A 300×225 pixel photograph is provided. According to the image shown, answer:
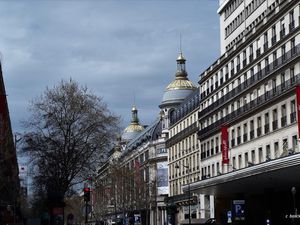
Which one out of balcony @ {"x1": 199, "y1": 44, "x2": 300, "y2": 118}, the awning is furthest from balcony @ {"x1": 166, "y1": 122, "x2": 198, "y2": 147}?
the awning

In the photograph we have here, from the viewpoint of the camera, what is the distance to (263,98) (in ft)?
251

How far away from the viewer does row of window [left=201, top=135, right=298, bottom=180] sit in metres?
67.7

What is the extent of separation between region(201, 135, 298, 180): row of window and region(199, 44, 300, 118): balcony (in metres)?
7.31

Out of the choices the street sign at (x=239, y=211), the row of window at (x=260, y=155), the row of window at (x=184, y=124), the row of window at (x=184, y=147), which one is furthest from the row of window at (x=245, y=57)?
the street sign at (x=239, y=211)

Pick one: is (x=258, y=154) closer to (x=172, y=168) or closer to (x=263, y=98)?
(x=263, y=98)

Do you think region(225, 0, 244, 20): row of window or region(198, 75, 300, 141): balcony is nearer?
region(198, 75, 300, 141): balcony

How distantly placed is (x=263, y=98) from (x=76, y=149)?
66.7 ft

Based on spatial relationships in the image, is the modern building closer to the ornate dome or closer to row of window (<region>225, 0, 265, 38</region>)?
row of window (<region>225, 0, 265, 38</region>)

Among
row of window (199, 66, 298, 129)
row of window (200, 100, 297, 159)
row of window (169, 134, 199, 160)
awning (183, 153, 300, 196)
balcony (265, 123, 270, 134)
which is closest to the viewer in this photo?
awning (183, 153, 300, 196)

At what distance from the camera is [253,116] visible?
79625 mm

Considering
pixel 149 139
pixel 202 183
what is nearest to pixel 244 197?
pixel 202 183

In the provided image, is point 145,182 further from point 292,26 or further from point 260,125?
point 292,26

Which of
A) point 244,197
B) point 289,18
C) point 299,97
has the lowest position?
point 244,197

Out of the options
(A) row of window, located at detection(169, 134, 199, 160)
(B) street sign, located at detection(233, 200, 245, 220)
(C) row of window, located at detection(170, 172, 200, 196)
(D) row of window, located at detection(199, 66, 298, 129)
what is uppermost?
(D) row of window, located at detection(199, 66, 298, 129)
